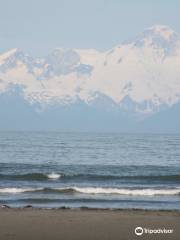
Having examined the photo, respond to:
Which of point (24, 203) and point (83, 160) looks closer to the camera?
point (24, 203)

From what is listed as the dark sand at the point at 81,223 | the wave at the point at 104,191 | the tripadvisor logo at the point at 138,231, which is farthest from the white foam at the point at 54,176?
the tripadvisor logo at the point at 138,231

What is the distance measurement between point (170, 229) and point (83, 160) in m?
53.1

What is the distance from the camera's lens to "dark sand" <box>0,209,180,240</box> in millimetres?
22203

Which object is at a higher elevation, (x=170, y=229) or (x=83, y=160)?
(x=83, y=160)

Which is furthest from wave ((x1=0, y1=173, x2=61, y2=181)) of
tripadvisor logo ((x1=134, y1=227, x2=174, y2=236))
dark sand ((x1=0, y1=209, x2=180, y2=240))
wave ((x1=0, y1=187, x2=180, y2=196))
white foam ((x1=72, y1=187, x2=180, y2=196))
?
tripadvisor logo ((x1=134, y1=227, x2=174, y2=236))

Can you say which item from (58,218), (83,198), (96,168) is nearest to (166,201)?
(83,198)

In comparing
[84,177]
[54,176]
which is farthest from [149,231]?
[84,177]

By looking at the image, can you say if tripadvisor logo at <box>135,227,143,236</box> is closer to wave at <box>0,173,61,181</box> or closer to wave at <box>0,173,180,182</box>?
wave at <box>0,173,180,182</box>

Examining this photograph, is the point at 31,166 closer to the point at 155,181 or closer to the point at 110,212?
the point at 155,181

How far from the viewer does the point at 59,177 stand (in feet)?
176

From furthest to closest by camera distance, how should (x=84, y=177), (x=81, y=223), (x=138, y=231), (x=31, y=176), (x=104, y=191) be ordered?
(x=84, y=177) → (x=31, y=176) → (x=104, y=191) → (x=81, y=223) → (x=138, y=231)

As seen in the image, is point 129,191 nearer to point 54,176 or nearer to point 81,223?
point 54,176

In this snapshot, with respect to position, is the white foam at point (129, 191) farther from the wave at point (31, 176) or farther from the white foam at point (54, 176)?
the white foam at point (54, 176)

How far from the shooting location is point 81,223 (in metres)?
25.2
